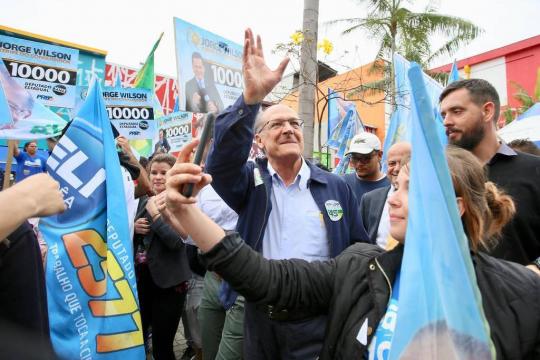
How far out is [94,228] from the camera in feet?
7.39

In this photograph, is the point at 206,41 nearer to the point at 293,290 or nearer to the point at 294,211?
the point at 294,211

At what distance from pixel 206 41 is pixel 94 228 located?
3.11 meters

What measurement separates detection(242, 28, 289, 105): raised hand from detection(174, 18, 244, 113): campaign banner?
271 centimetres

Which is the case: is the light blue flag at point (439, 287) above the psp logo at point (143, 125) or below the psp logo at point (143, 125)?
below

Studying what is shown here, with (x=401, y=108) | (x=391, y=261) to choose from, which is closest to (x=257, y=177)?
(x=391, y=261)

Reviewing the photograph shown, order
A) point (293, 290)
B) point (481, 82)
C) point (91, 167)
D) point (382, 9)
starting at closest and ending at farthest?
point (293, 290)
point (91, 167)
point (481, 82)
point (382, 9)

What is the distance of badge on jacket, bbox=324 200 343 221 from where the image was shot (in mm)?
2133

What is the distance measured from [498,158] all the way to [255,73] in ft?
5.38

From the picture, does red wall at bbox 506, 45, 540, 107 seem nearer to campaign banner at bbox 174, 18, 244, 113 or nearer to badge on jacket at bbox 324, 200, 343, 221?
campaign banner at bbox 174, 18, 244, 113

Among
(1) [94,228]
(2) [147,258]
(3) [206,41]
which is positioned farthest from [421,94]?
(3) [206,41]

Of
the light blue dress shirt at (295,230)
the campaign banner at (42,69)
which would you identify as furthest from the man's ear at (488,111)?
the campaign banner at (42,69)

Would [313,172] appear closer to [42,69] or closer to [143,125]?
[143,125]

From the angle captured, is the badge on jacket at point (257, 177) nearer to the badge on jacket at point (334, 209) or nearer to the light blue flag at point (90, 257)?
the badge on jacket at point (334, 209)

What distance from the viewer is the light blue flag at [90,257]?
2.11 m
